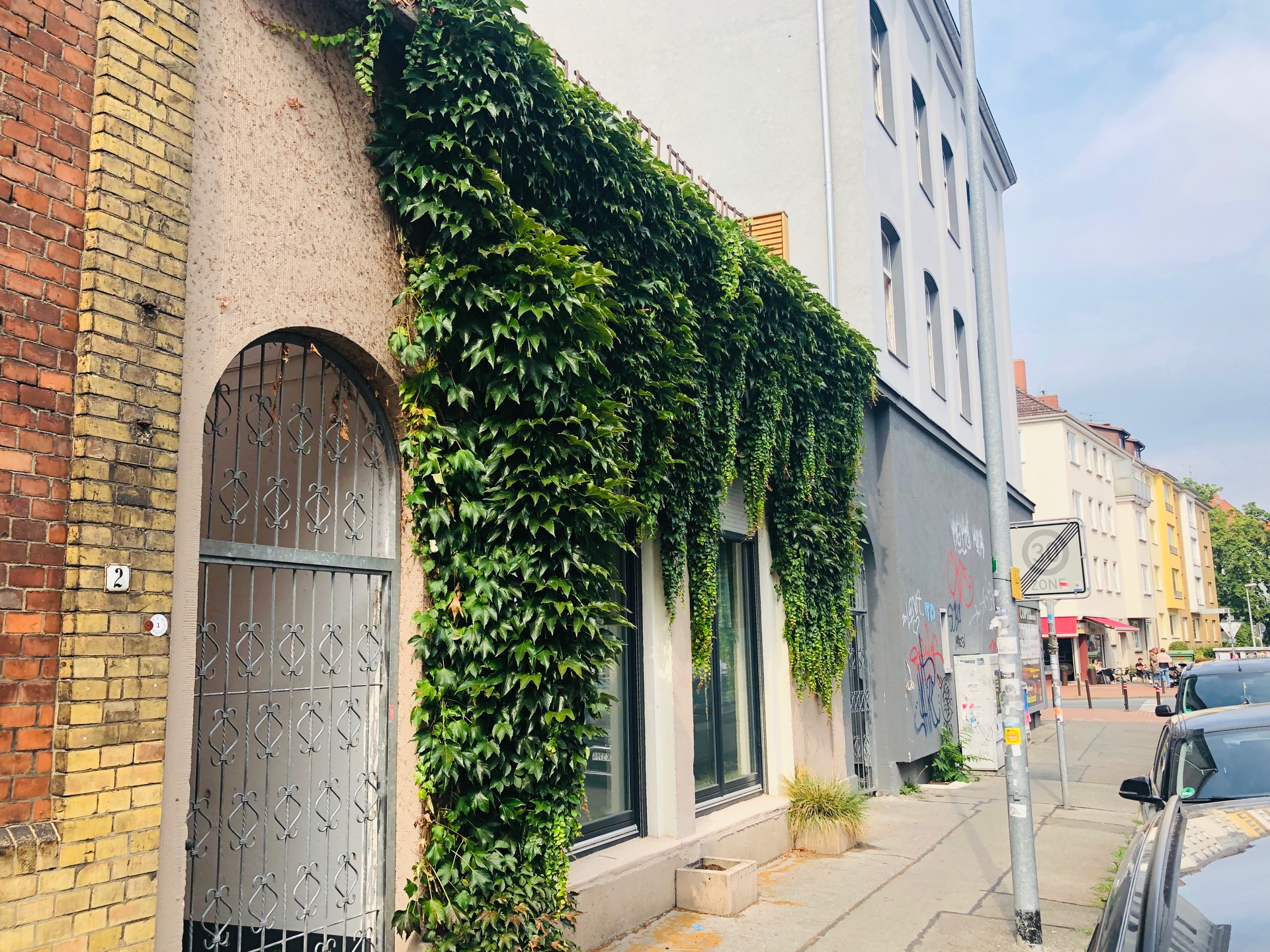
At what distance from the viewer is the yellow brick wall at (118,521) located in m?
3.76

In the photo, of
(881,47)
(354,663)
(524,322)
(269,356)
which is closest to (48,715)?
(354,663)

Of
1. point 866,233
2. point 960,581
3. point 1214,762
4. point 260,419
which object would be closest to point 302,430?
point 260,419

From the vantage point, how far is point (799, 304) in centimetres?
1067

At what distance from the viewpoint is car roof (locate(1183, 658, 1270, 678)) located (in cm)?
1148

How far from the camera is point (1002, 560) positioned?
24.8ft

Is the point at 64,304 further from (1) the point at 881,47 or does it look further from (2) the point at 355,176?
(1) the point at 881,47

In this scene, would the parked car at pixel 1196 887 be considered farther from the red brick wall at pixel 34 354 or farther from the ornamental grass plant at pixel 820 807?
the ornamental grass plant at pixel 820 807

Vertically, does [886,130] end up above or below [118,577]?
above

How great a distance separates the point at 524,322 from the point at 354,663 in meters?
2.15

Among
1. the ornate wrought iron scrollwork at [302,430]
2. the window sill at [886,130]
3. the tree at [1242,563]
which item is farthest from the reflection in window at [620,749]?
the tree at [1242,563]

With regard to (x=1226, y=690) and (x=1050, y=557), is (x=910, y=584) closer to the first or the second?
(x=1226, y=690)

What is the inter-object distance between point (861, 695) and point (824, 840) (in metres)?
3.50

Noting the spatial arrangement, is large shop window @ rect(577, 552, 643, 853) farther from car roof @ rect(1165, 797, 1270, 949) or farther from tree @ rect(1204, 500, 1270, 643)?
tree @ rect(1204, 500, 1270, 643)

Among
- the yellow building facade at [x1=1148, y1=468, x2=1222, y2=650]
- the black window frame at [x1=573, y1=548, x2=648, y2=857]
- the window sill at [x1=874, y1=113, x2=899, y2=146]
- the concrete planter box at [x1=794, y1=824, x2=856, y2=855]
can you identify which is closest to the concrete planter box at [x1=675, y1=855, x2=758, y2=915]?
the black window frame at [x1=573, y1=548, x2=648, y2=857]
